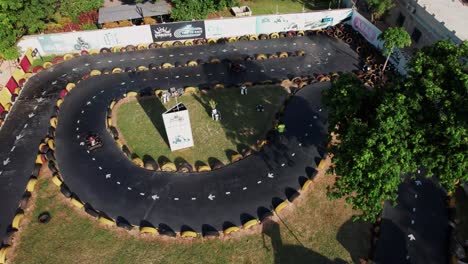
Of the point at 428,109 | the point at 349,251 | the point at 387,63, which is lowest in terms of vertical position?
the point at 349,251

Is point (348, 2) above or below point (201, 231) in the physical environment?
above

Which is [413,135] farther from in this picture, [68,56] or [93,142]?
[68,56]

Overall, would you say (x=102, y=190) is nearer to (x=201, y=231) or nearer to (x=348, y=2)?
(x=201, y=231)

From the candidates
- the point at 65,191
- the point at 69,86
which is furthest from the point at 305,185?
the point at 69,86

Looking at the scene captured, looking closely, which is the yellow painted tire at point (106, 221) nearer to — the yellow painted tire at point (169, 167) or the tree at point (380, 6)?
the yellow painted tire at point (169, 167)

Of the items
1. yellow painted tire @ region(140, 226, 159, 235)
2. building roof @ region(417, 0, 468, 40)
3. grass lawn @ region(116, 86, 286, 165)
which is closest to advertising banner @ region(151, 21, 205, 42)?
grass lawn @ region(116, 86, 286, 165)

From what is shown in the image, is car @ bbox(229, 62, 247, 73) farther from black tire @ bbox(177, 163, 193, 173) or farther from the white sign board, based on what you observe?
black tire @ bbox(177, 163, 193, 173)

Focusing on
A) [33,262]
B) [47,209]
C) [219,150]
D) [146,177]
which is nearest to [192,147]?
[219,150]
